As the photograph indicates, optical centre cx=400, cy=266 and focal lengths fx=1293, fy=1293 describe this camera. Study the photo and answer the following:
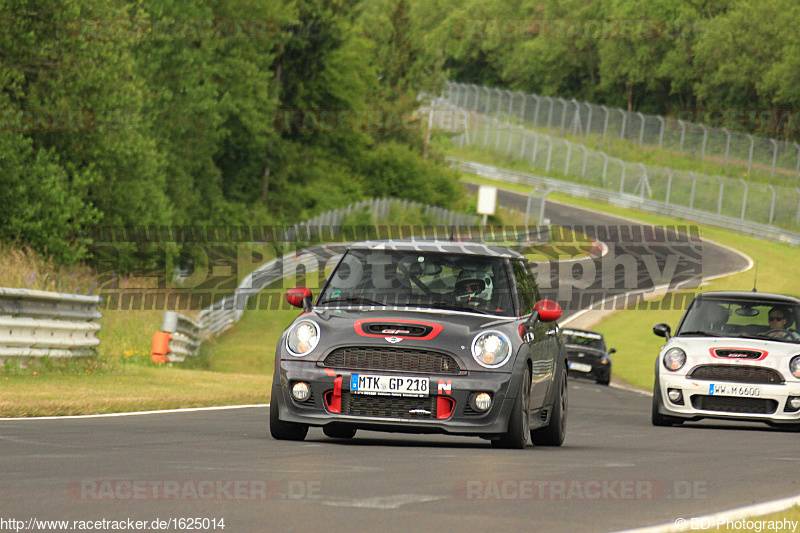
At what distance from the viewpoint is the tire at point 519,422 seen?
34.5 ft

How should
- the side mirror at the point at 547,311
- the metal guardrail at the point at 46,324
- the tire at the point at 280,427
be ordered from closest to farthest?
the tire at the point at 280,427 < the side mirror at the point at 547,311 < the metal guardrail at the point at 46,324

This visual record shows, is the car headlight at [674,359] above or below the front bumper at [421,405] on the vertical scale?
below

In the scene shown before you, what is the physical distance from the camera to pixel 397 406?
34.0 ft

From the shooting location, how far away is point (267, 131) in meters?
65.5

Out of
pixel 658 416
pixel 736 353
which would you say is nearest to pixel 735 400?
pixel 736 353

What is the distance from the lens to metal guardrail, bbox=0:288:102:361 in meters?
15.5

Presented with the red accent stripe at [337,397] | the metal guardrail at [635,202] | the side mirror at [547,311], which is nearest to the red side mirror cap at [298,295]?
the red accent stripe at [337,397]

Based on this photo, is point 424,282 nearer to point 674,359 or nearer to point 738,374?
point 674,359

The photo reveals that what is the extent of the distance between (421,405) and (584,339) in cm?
2163

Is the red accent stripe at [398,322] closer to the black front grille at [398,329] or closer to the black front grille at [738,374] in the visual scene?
the black front grille at [398,329]

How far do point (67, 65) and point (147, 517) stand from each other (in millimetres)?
32816

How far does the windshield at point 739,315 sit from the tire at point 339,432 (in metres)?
6.98

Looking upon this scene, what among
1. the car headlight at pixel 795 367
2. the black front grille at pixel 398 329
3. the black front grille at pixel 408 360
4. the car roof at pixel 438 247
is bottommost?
the car headlight at pixel 795 367

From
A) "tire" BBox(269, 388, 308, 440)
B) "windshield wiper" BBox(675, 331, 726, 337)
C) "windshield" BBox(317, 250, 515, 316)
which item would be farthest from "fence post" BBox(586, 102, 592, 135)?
"tire" BBox(269, 388, 308, 440)
